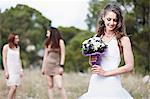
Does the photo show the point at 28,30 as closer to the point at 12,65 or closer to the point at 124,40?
the point at 12,65

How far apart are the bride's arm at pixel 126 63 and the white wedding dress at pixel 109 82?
2.6 inches

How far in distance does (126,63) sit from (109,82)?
0.28 metres

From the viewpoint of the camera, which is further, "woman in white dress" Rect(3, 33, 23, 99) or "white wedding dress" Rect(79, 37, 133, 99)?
"woman in white dress" Rect(3, 33, 23, 99)

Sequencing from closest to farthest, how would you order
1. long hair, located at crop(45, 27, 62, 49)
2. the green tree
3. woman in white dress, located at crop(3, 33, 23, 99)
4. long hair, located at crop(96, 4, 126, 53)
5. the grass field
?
long hair, located at crop(96, 4, 126, 53) < woman in white dress, located at crop(3, 33, 23, 99) < long hair, located at crop(45, 27, 62, 49) < the grass field < the green tree

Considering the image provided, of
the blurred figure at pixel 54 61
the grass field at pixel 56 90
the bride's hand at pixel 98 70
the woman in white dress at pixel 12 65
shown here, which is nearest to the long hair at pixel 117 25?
the bride's hand at pixel 98 70

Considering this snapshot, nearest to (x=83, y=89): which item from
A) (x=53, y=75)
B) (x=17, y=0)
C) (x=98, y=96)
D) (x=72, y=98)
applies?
(x=72, y=98)

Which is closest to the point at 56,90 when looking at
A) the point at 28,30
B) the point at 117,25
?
the point at 117,25

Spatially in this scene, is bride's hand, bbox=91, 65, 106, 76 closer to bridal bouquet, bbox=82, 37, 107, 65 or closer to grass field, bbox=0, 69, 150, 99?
bridal bouquet, bbox=82, 37, 107, 65

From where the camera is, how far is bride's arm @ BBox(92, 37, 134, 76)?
169 inches

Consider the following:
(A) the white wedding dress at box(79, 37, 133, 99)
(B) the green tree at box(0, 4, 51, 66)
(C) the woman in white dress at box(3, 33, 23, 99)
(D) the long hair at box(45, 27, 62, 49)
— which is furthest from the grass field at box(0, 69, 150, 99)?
Answer: (A) the white wedding dress at box(79, 37, 133, 99)

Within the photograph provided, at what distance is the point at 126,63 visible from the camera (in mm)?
4309

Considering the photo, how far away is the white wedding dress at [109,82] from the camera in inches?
174

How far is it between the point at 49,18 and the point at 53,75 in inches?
92.2

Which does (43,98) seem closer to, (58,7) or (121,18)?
(58,7)
